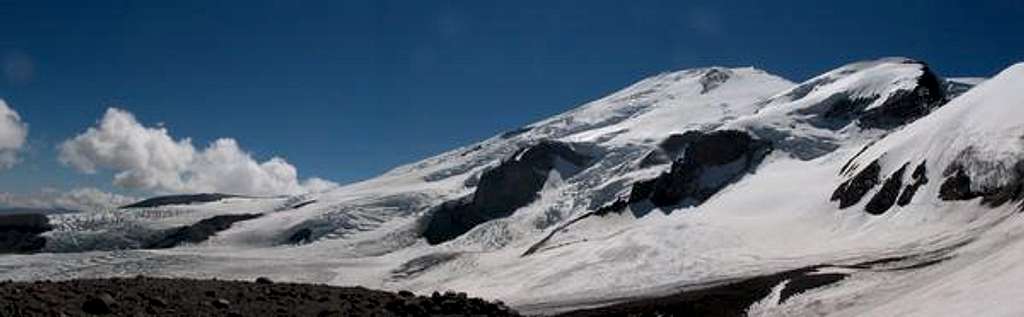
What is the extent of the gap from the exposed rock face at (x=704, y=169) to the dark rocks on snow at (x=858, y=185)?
42121 millimetres

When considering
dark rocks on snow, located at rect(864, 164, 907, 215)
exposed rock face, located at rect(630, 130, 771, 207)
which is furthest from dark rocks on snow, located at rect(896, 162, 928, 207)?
exposed rock face, located at rect(630, 130, 771, 207)

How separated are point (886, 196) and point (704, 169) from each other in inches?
2537

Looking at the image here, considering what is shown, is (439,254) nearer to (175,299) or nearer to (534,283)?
(534,283)

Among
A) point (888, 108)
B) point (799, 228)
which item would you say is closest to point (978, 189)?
point (799, 228)

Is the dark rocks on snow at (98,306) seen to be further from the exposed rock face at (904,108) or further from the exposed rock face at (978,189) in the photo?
the exposed rock face at (904,108)

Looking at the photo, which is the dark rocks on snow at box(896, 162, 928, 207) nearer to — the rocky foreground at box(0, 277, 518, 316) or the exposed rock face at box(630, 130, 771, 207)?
the exposed rock face at box(630, 130, 771, 207)

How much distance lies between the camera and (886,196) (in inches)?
3511

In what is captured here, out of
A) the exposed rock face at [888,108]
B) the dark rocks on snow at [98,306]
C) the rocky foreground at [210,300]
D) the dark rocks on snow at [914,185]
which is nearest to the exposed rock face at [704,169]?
the exposed rock face at [888,108]

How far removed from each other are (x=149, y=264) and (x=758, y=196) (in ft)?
403

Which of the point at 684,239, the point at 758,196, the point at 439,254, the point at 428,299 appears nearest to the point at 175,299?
the point at 428,299

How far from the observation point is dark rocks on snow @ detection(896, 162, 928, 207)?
84.8 m

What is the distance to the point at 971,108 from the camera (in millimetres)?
90625

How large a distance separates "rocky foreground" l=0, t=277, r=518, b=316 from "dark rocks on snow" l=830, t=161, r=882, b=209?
7120 centimetres

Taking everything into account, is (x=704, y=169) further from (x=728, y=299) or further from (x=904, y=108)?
(x=728, y=299)
